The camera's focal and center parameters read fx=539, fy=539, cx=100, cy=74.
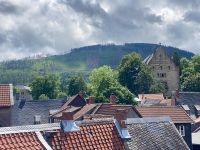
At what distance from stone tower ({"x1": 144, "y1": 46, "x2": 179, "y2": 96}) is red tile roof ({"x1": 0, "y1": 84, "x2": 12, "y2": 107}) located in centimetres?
10298

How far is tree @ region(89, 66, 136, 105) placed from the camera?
9500 cm

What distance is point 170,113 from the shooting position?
56625 millimetres

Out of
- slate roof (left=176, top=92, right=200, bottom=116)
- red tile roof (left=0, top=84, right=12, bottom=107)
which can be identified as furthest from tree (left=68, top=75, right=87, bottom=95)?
red tile roof (left=0, top=84, right=12, bottom=107)

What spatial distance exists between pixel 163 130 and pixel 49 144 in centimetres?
1008

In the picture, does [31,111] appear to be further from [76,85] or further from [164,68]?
[164,68]

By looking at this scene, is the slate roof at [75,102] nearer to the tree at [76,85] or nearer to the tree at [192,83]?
the tree at [192,83]

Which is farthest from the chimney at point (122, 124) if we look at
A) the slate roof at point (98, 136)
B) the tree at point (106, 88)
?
the tree at point (106, 88)

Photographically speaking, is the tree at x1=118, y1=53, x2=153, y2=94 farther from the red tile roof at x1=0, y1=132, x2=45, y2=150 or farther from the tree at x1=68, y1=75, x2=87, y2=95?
the red tile roof at x1=0, y1=132, x2=45, y2=150

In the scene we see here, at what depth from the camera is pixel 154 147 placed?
33.1 m

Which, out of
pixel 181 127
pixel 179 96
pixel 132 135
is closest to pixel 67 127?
pixel 132 135

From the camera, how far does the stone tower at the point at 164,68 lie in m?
149

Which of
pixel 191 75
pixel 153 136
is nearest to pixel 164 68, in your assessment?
pixel 191 75

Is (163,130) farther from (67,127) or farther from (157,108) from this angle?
(157,108)

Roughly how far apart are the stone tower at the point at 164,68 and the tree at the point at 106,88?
19.8 m
